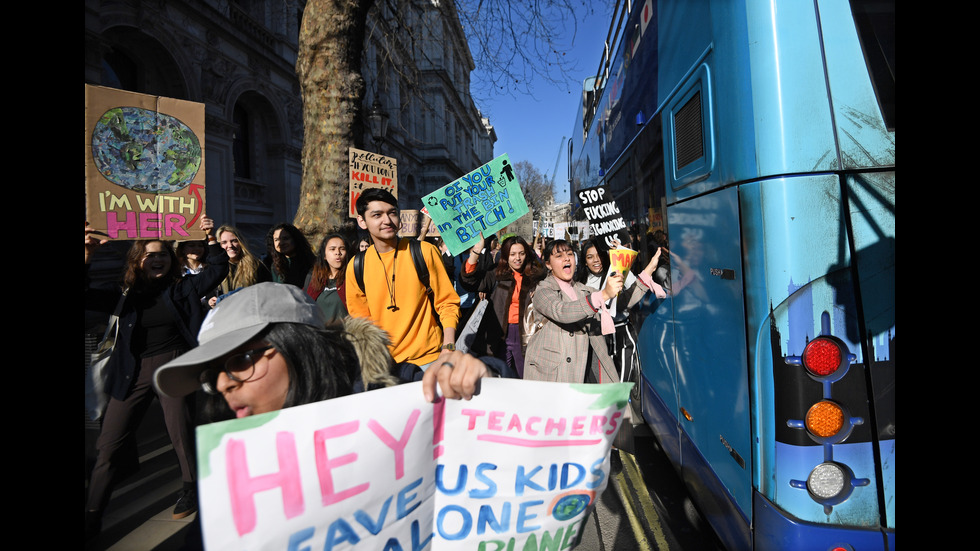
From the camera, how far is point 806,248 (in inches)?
75.6

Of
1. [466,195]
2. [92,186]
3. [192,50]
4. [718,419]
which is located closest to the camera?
[718,419]

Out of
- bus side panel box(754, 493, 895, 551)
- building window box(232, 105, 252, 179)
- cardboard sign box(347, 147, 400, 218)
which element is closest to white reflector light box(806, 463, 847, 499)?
bus side panel box(754, 493, 895, 551)

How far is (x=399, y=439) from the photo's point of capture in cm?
138

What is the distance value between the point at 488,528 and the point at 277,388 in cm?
78

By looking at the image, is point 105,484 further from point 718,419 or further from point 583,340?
point 718,419

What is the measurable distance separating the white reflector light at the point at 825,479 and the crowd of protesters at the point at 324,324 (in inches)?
50.9

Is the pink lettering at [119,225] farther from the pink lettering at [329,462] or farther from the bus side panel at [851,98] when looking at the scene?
the bus side panel at [851,98]

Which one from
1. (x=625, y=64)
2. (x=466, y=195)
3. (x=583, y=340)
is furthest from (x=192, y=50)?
(x=583, y=340)

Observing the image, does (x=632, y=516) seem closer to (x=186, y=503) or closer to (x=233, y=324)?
(x=233, y=324)

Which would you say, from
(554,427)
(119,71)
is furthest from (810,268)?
(119,71)

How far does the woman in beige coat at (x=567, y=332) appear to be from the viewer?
364 centimetres

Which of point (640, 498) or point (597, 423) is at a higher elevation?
point (597, 423)

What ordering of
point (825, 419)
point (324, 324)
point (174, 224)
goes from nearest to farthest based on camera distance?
1. point (324, 324)
2. point (825, 419)
3. point (174, 224)

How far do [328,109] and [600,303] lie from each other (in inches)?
187
